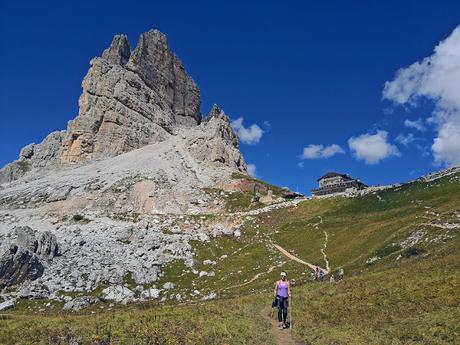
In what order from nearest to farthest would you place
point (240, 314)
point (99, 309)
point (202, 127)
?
point (240, 314) → point (99, 309) → point (202, 127)

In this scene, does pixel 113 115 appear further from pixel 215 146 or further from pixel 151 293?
pixel 151 293

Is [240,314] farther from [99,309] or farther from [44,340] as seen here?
[99,309]

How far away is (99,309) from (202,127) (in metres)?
124

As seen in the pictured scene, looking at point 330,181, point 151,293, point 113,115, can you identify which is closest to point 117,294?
point 151,293

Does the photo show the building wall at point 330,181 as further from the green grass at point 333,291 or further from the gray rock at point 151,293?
the gray rock at point 151,293

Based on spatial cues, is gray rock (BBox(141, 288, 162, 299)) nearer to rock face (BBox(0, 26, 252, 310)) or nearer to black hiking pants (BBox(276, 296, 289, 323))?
rock face (BBox(0, 26, 252, 310))

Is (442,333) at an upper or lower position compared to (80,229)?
lower

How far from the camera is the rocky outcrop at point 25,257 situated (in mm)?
65312

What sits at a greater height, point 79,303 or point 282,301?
point 79,303

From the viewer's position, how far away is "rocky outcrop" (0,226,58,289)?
6531 centimetres

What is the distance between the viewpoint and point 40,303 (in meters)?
57.7

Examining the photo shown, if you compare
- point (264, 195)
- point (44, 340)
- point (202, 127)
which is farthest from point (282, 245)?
point (202, 127)

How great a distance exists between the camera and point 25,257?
67.1m

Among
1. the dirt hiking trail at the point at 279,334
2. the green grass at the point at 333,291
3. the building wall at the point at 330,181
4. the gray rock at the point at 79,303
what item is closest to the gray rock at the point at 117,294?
the gray rock at the point at 79,303
